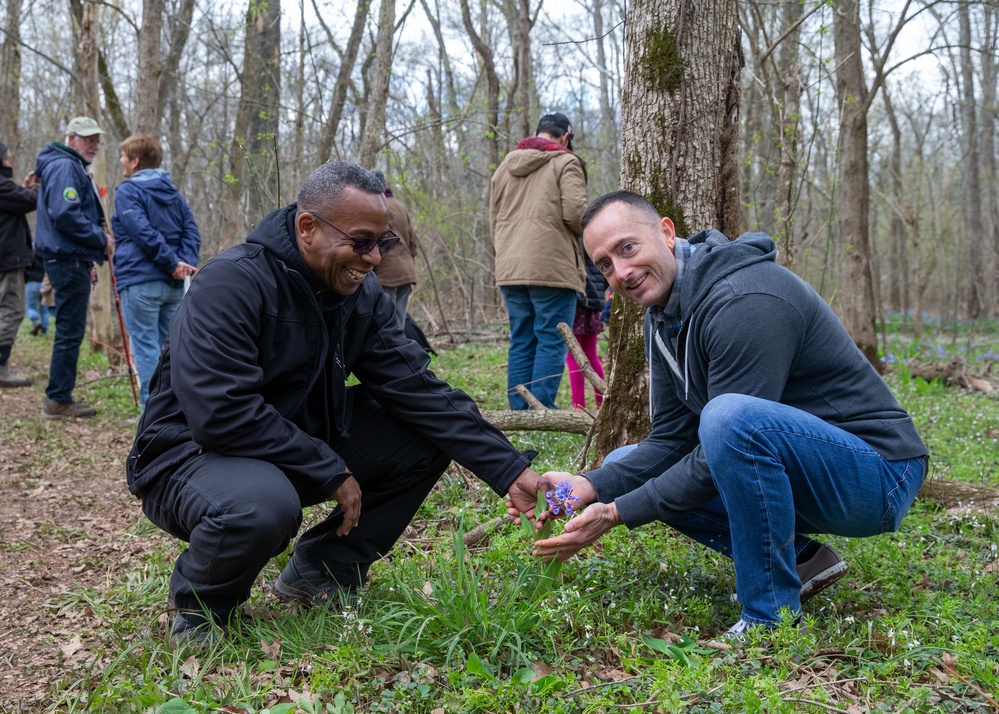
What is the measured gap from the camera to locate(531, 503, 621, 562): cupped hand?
2854 mm

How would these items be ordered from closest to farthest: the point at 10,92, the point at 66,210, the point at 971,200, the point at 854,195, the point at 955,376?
the point at 66,210, the point at 955,376, the point at 854,195, the point at 10,92, the point at 971,200

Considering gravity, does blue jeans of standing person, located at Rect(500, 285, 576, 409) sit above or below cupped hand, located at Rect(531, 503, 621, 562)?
above

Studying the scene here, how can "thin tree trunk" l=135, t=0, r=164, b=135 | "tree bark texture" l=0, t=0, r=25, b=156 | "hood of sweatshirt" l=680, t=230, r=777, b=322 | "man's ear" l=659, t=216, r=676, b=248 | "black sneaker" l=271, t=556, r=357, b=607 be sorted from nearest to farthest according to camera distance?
"hood of sweatshirt" l=680, t=230, r=777, b=322, "man's ear" l=659, t=216, r=676, b=248, "black sneaker" l=271, t=556, r=357, b=607, "thin tree trunk" l=135, t=0, r=164, b=135, "tree bark texture" l=0, t=0, r=25, b=156

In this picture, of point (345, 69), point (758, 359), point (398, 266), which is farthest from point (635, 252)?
point (345, 69)

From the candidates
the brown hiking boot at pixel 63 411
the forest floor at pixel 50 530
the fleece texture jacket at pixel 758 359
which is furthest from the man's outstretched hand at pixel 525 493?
the brown hiking boot at pixel 63 411

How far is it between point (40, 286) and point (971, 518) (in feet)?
42.1

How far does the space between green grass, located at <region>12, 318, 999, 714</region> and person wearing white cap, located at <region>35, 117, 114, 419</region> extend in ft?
12.9

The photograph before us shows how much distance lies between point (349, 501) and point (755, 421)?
4.69 feet

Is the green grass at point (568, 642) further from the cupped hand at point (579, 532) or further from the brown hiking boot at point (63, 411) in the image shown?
the brown hiking boot at point (63, 411)

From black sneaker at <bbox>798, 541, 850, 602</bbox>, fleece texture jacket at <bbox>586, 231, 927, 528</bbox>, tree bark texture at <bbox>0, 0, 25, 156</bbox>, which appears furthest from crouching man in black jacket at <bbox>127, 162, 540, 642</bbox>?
tree bark texture at <bbox>0, 0, 25, 156</bbox>

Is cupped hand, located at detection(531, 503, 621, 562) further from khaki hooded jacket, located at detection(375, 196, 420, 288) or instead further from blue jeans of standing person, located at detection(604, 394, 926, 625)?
khaki hooded jacket, located at detection(375, 196, 420, 288)

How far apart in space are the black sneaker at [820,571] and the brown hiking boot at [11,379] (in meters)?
7.93

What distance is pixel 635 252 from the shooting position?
2947mm

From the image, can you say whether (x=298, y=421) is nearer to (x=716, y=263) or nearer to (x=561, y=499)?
(x=561, y=499)
